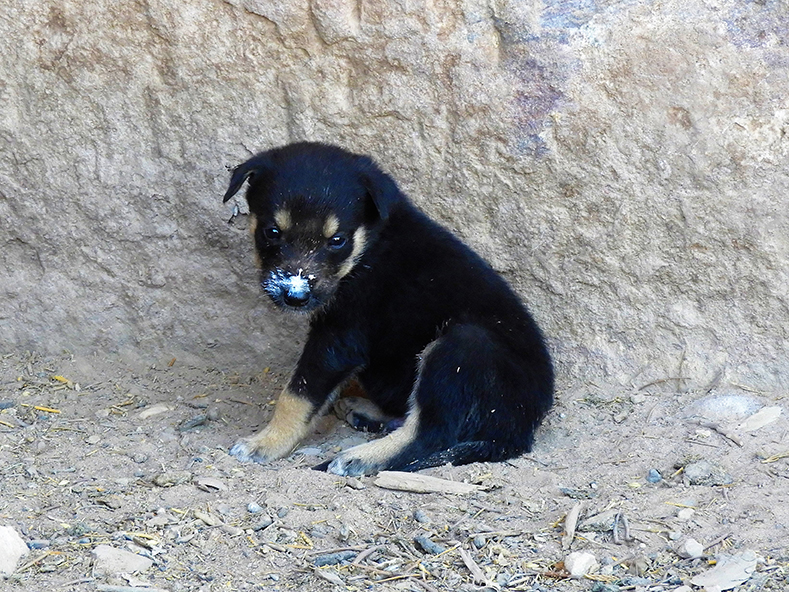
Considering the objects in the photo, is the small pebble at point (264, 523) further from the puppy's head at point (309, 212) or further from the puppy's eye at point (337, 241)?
the puppy's eye at point (337, 241)

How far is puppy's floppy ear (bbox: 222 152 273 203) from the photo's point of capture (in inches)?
192

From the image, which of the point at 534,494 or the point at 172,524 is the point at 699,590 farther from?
the point at 172,524

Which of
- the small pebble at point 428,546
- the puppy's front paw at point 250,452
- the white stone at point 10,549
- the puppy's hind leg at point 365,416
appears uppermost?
the small pebble at point 428,546

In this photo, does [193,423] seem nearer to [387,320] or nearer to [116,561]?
[387,320]

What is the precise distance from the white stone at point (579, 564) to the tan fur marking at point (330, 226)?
209cm

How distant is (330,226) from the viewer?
490 cm

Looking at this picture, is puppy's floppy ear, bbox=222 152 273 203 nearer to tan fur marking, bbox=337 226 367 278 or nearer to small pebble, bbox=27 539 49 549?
tan fur marking, bbox=337 226 367 278

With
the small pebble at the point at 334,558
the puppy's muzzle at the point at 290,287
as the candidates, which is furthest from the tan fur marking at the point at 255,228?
the small pebble at the point at 334,558

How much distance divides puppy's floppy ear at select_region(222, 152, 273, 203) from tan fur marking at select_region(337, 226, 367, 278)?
0.59 meters

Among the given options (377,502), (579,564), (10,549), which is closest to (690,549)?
(579,564)

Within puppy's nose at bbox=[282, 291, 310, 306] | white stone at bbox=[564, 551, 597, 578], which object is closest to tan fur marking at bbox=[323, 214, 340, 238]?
puppy's nose at bbox=[282, 291, 310, 306]

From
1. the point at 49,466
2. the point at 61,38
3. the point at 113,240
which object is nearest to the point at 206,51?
the point at 61,38

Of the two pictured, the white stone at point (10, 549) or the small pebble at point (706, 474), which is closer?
the white stone at point (10, 549)

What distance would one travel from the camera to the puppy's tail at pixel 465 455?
4762mm
